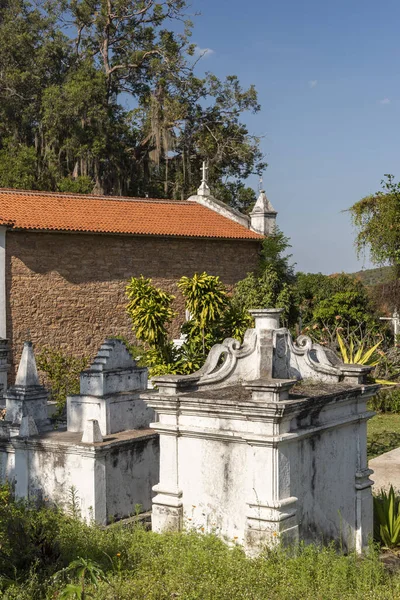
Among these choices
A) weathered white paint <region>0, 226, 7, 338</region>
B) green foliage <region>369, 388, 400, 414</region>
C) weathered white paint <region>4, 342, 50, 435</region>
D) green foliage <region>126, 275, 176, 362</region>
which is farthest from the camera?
weathered white paint <region>0, 226, 7, 338</region>

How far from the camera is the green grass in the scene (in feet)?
48.3

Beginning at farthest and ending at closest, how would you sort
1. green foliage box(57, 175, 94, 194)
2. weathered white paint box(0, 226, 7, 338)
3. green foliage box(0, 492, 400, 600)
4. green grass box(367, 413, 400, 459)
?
green foliage box(57, 175, 94, 194)
weathered white paint box(0, 226, 7, 338)
green grass box(367, 413, 400, 459)
green foliage box(0, 492, 400, 600)

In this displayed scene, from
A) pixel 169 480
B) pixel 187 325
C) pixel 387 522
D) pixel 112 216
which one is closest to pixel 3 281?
pixel 112 216

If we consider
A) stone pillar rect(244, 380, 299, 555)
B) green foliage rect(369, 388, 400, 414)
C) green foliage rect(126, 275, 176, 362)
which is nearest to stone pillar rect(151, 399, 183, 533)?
stone pillar rect(244, 380, 299, 555)

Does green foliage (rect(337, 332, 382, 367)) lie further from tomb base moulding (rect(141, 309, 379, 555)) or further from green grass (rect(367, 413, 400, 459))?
tomb base moulding (rect(141, 309, 379, 555))

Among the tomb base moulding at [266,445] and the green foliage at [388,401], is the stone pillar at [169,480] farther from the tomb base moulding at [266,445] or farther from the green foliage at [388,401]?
the green foliage at [388,401]

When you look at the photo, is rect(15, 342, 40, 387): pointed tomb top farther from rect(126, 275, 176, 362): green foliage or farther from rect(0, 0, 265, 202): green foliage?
rect(0, 0, 265, 202): green foliage

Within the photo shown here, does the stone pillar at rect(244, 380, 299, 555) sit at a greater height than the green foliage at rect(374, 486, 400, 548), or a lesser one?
greater

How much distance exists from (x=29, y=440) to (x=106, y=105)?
25.5 m

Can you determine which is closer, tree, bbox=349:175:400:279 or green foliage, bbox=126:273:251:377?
green foliage, bbox=126:273:251:377

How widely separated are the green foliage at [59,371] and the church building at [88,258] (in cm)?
78

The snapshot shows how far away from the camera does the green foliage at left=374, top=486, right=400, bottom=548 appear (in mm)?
8188

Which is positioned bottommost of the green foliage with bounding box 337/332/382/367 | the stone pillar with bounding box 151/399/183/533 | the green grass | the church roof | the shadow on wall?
the green grass

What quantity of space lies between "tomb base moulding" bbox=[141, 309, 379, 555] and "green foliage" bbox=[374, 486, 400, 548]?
288 mm
